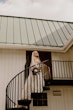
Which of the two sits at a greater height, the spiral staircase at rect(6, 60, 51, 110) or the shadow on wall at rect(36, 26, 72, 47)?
the shadow on wall at rect(36, 26, 72, 47)

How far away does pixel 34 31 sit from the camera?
14656 mm

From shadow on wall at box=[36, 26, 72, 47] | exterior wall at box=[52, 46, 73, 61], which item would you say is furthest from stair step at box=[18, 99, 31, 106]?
shadow on wall at box=[36, 26, 72, 47]

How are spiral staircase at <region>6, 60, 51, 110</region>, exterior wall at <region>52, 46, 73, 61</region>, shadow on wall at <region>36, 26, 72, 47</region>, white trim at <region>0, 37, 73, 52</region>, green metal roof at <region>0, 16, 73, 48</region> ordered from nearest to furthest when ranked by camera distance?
spiral staircase at <region>6, 60, 51, 110</region>, white trim at <region>0, 37, 73, 52</region>, exterior wall at <region>52, 46, 73, 61</region>, green metal roof at <region>0, 16, 73, 48</region>, shadow on wall at <region>36, 26, 72, 47</region>

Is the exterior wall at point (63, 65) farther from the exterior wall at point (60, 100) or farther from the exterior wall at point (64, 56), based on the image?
the exterior wall at point (60, 100)

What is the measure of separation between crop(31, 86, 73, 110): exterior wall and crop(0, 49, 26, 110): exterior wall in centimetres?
185

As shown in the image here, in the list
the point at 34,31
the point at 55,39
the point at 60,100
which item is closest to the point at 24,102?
the point at 60,100

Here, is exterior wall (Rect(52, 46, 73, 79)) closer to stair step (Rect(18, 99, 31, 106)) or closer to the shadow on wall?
the shadow on wall

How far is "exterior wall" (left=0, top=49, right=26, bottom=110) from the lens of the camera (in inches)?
449

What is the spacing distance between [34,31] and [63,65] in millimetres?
3398

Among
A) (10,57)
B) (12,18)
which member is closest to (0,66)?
(10,57)

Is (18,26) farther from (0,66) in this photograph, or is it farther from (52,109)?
(52,109)

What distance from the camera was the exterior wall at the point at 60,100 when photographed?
11414 mm

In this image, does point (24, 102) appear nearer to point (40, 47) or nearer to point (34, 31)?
point (40, 47)

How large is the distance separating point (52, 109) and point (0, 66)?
3.52 m
